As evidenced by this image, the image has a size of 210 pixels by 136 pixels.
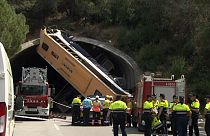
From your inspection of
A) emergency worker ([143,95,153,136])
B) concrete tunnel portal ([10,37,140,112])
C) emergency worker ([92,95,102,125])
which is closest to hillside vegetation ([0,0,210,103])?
concrete tunnel portal ([10,37,140,112])

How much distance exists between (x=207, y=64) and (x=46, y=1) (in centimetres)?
1928

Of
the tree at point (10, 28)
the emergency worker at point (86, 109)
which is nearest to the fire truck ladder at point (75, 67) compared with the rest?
the tree at point (10, 28)

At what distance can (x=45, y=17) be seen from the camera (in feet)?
165

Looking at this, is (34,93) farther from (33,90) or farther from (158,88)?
(158,88)

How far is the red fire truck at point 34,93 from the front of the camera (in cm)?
2934

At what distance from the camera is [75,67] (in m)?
33.8

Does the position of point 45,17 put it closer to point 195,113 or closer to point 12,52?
point 12,52

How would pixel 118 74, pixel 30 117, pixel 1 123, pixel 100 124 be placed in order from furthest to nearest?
pixel 118 74 → pixel 30 117 → pixel 100 124 → pixel 1 123

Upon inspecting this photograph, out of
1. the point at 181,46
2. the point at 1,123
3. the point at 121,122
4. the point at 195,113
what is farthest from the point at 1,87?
the point at 181,46

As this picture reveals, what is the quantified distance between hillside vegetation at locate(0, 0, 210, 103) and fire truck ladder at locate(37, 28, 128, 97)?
614 centimetres

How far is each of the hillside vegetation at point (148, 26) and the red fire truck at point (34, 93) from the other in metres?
10.7

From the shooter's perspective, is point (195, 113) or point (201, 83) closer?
point (195, 113)

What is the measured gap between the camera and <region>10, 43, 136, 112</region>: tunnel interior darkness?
4033 cm

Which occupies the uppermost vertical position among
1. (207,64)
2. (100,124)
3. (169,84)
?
(207,64)
